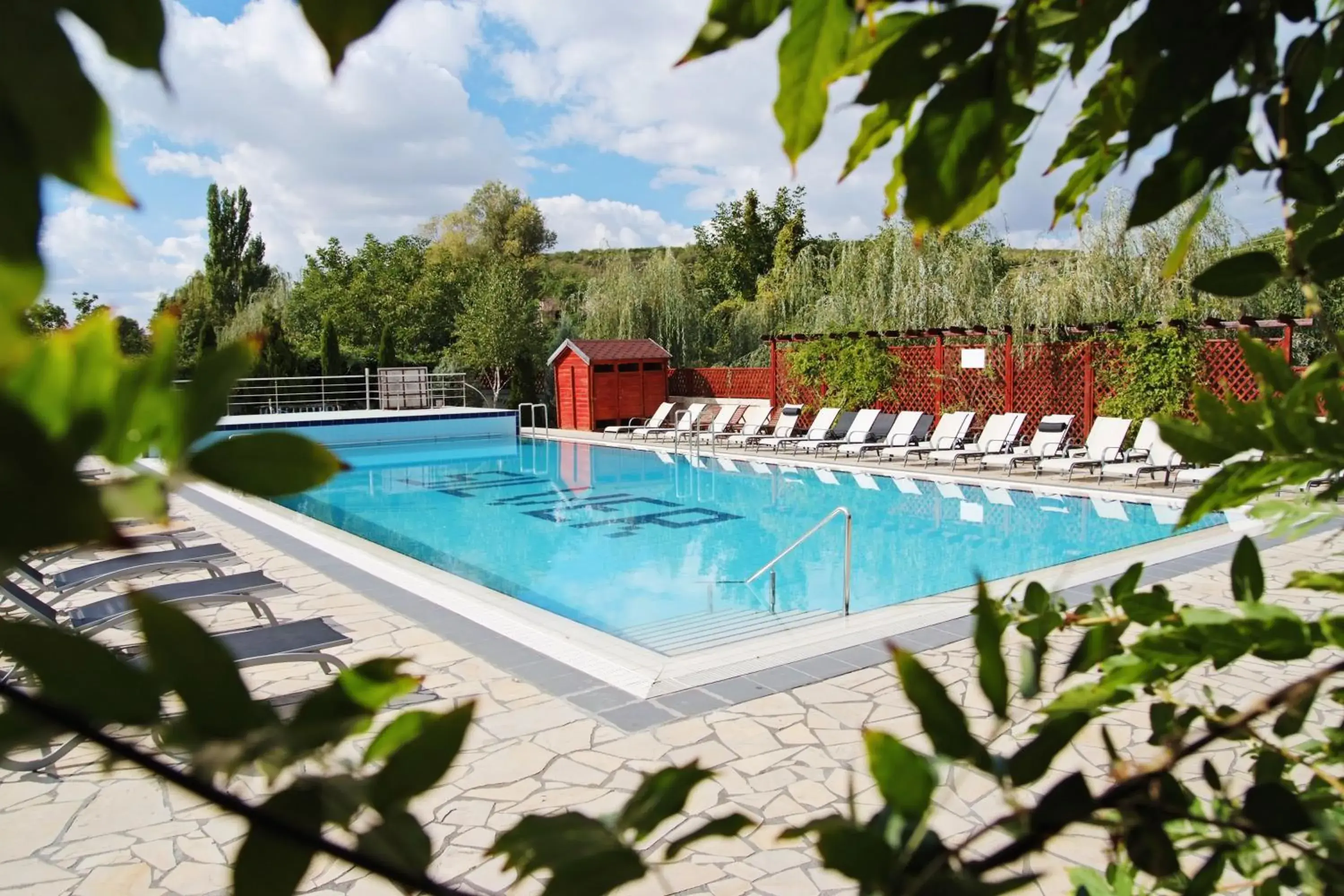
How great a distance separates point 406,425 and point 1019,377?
49.4ft

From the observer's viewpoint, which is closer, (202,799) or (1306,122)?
(202,799)

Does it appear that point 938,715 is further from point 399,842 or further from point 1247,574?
point 1247,574

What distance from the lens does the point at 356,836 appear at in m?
0.47

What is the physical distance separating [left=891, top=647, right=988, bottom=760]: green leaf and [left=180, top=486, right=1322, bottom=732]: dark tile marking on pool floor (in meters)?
3.80

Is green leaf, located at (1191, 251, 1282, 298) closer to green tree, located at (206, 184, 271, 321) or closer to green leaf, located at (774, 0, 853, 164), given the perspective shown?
green leaf, located at (774, 0, 853, 164)

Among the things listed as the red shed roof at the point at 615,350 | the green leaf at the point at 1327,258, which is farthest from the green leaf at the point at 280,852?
the red shed roof at the point at 615,350

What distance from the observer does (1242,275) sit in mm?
778

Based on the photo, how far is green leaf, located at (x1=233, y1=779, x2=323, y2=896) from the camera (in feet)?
1.37

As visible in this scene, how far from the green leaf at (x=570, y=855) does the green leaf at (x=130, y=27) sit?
0.41 meters

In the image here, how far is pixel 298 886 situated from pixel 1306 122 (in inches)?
34.3

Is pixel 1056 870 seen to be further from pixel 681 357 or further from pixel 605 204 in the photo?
pixel 605 204

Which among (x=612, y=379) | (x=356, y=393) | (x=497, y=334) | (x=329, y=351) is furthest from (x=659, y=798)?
(x=329, y=351)

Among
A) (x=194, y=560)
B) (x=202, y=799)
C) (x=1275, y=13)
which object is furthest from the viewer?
(x=194, y=560)

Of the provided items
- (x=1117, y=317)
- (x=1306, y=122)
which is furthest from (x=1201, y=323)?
(x=1306, y=122)
